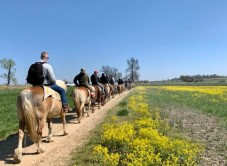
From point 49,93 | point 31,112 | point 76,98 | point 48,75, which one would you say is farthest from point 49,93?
point 76,98

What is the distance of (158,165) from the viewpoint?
7059 millimetres

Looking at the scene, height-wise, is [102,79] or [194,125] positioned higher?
[102,79]

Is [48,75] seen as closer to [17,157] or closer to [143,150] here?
[17,157]

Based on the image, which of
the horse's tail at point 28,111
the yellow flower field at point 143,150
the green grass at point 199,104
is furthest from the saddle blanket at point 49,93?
the green grass at point 199,104

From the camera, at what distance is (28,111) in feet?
28.0

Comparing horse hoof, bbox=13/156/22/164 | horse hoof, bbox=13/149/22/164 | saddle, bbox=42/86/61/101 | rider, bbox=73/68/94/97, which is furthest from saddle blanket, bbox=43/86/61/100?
rider, bbox=73/68/94/97

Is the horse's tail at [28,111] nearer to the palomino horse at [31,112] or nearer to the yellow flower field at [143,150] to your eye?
the palomino horse at [31,112]

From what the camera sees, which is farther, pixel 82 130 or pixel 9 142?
pixel 82 130

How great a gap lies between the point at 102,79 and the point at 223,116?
1268cm

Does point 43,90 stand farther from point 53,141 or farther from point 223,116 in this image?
point 223,116

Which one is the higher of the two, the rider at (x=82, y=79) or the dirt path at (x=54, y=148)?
the rider at (x=82, y=79)

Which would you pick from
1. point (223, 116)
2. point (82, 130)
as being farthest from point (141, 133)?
point (223, 116)

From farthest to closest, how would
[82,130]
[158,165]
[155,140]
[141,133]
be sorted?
[82,130] → [141,133] → [155,140] → [158,165]

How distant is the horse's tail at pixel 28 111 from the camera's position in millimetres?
8516
